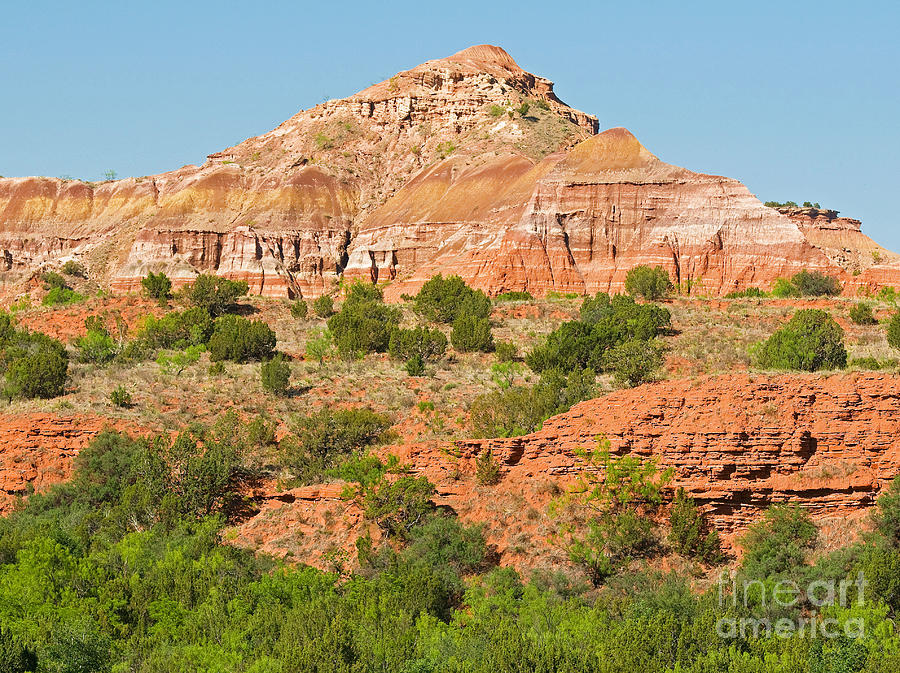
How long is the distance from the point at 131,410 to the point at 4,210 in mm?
79621

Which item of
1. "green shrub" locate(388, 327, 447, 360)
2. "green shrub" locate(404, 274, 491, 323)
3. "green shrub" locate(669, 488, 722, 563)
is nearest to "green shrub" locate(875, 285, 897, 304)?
"green shrub" locate(404, 274, 491, 323)

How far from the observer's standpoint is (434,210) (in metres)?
89.2

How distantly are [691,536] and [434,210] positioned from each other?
65.1 metres

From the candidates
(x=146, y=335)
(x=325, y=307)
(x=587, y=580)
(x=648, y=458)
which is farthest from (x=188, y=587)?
(x=325, y=307)

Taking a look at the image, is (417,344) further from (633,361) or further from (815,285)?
(815,285)

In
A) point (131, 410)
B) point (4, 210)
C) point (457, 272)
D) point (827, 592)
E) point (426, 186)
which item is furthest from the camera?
point (4, 210)

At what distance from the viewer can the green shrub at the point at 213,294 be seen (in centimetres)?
6619

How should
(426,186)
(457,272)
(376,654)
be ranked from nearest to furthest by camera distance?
(376,654)
(457,272)
(426,186)

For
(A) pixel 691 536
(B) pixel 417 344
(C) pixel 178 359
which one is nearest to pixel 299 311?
(C) pixel 178 359

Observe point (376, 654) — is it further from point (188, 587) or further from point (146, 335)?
point (146, 335)

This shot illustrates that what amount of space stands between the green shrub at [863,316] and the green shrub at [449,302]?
1664 centimetres

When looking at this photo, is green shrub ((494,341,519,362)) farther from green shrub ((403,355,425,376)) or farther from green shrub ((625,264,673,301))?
green shrub ((625,264,673,301))

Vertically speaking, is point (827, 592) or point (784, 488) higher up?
point (784, 488)

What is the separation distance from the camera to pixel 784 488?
25859 mm
